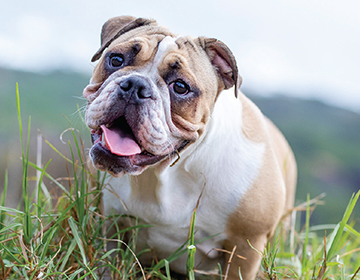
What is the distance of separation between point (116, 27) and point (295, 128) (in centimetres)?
1262

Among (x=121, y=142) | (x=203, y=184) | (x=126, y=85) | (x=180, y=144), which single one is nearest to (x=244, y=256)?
(x=203, y=184)

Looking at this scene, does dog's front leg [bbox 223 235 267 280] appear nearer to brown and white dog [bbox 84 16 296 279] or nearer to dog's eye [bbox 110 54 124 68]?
brown and white dog [bbox 84 16 296 279]

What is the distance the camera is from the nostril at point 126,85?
7.37 ft

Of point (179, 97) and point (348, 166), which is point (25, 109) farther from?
point (348, 166)

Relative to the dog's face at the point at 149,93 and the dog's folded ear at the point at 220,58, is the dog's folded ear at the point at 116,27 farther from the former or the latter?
the dog's folded ear at the point at 220,58

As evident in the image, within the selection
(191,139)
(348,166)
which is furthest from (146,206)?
(348,166)

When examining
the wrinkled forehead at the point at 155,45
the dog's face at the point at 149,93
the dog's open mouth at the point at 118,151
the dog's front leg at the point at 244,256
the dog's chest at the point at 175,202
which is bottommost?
the dog's front leg at the point at 244,256

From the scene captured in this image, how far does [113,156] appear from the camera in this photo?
7.38 feet

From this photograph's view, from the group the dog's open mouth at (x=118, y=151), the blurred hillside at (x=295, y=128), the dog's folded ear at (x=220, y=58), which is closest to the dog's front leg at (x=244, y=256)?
the dog's open mouth at (x=118, y=151)

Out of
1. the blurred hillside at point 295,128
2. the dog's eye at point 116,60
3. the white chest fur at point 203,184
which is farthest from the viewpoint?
the blurred hillside at point 295,128

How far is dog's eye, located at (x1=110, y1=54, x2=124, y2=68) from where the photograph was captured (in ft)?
8.23

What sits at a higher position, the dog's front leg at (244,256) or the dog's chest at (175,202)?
the dog's chest at (175,202)

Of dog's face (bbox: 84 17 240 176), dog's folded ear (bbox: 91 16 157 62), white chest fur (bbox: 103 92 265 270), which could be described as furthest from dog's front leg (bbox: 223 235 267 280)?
dog's folded ear (bbox: 91 16 157 62)

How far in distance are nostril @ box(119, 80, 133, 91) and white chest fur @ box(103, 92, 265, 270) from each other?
650 mm
